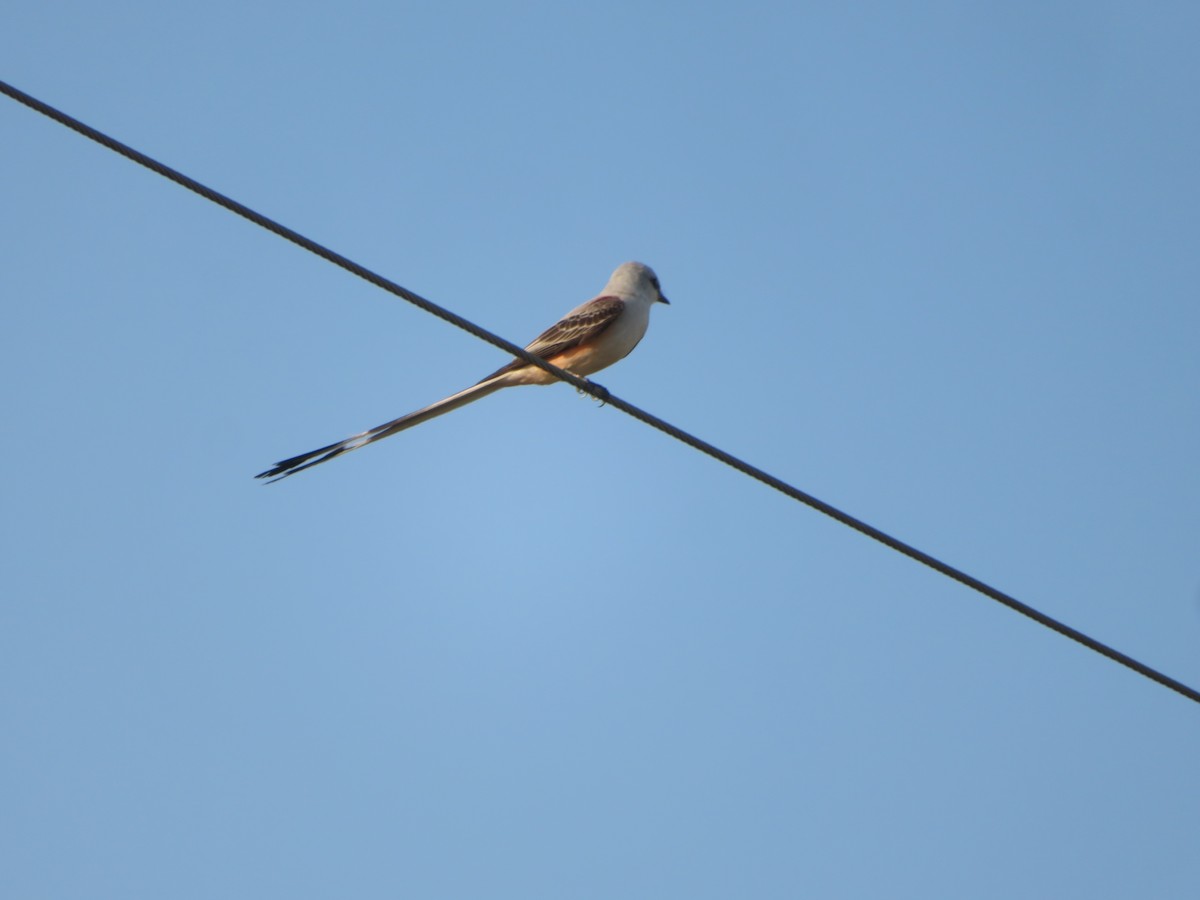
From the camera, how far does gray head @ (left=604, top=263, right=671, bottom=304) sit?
7.36 meters

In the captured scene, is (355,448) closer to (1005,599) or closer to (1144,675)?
(1005,599)

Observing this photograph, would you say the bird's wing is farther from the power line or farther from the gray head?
the power line

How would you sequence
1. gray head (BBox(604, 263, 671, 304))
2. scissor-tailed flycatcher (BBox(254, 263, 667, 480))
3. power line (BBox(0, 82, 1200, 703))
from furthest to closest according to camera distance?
gray head (BBox(604, 263, 671, 304)), scissor-tailed flycatcher (BBox(254, 263, 667, 480)), power line (BBox(0, 82, 1200, 703))

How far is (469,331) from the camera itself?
393cm

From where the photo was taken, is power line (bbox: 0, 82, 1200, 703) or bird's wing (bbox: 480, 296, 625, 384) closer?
power line (bbox: 0, 82, 1200, 703)

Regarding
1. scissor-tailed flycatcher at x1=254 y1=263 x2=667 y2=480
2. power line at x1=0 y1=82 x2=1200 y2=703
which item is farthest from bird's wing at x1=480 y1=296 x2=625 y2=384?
power line at x1=0 y1=82 x2=1200 y2=703

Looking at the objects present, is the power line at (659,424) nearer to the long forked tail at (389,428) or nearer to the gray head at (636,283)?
the long forked tail at (389,428)

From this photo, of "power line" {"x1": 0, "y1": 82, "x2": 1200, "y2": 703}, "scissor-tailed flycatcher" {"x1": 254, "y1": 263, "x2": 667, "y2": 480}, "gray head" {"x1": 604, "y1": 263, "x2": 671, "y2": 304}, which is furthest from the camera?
"gray head" {"x1": 604, "y1": 263, "x2": 671, "y2": 304}

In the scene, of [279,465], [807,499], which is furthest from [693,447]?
[279,465]

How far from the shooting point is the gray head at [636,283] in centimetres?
736

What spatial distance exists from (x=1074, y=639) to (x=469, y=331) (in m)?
1.87

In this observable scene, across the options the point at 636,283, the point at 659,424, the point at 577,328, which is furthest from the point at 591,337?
the point at 659,424

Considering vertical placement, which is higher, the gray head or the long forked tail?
the gray head

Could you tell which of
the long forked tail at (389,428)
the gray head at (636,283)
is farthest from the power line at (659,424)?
the gray head at (636,283)
